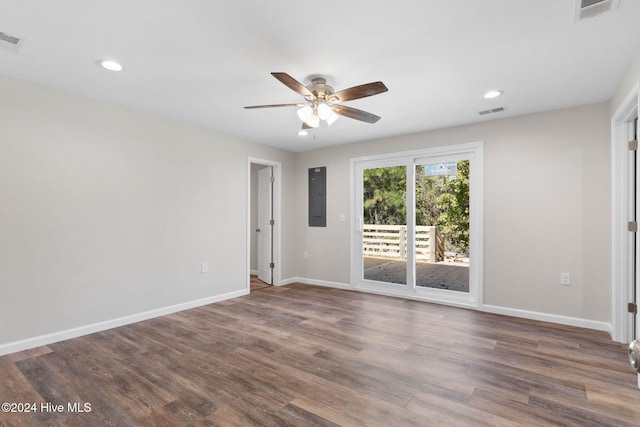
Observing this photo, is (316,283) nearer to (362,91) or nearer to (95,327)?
(95,327)

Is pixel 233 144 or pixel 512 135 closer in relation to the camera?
pixel 512 135

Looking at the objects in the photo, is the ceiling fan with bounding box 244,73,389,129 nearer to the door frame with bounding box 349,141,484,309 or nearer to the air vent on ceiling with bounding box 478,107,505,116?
the air vent on ceiling with bounding box 478,107,505,116

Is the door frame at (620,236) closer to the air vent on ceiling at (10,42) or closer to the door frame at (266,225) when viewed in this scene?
the door frame at (266,225)

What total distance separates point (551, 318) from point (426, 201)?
6.55ft

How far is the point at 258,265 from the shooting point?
6082mm

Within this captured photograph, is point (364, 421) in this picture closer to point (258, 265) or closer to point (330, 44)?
point (330, 44)

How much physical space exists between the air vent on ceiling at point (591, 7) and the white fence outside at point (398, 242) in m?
2.93

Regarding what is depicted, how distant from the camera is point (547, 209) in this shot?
3576 mm

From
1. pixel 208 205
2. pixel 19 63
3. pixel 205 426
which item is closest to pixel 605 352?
pixel 205 426

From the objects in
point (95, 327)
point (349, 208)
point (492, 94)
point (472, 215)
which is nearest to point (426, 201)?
point (472, 215)

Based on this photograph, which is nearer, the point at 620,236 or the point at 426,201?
the point at 620,236

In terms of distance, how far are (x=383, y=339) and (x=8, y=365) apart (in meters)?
3.14

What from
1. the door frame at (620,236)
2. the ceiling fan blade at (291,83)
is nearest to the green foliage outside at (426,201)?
the door frame at (620,236)

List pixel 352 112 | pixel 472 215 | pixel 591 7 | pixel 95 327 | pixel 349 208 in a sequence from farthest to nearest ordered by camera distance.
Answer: pixel 349 208
pixel 472 215
pixel 95 327
pixel 352 112
pixel 591 7
